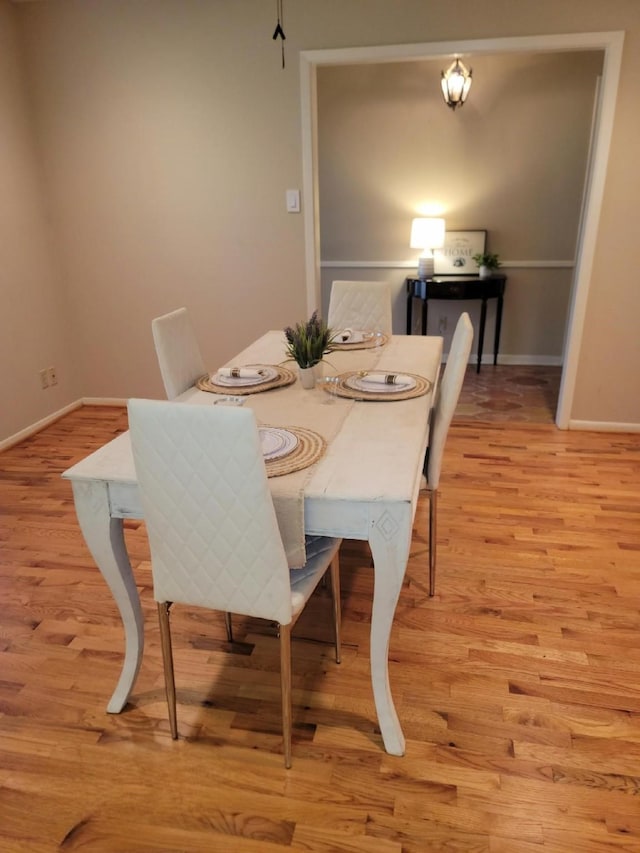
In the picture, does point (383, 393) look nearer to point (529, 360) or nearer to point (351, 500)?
point (351, 500)

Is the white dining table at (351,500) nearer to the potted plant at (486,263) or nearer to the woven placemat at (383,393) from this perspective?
the woven placemat at (383,393)

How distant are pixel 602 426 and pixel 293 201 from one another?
2310 mm

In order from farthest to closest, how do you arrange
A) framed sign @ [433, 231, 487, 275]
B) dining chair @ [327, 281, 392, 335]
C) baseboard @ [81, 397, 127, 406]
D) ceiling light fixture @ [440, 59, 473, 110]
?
1. framed sign @ [433, 231, 487, 275]
2. baseboard @ [81, 397, 127, 406]
3. ceiling light fixture @ [440, 59, 473, 110]
4. dining chair @ [327, 281, 392, 335]

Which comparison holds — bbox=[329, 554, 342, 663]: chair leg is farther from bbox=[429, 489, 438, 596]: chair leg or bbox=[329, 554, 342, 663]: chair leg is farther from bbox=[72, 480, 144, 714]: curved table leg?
bbox=[72, 480, 144, 714]: curved table leg

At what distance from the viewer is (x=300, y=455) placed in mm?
1566

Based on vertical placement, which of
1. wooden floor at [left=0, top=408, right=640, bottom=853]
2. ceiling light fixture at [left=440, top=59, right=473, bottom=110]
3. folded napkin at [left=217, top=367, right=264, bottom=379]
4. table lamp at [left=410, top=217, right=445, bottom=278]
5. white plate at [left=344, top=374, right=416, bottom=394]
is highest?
ceiling light fixture at [left=440, top=59, right=473, bottom=110]

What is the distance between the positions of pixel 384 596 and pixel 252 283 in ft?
8.96

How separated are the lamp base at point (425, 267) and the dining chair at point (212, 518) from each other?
3623 millimetres

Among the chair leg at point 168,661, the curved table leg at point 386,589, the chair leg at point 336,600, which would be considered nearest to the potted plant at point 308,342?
the chair leg at point 336,600

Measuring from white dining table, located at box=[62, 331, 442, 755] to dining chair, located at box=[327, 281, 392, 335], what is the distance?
1130 mm

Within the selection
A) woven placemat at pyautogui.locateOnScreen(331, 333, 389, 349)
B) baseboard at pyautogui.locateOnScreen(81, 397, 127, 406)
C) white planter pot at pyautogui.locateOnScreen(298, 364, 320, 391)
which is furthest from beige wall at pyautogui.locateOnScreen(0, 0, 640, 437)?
white planter pot at pyautogui.locateOnScreen(298, 364, 320, 391)

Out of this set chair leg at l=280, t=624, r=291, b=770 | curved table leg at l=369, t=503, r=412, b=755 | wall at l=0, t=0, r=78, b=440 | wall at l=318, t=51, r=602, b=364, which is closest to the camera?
curved table leg at l=369, t=503, r=412, b=755

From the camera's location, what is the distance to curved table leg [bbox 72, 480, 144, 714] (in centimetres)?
155

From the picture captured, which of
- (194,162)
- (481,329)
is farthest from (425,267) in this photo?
(194,162)
